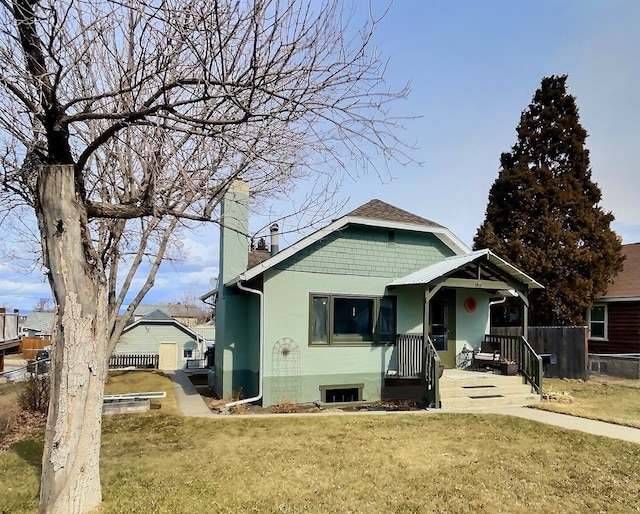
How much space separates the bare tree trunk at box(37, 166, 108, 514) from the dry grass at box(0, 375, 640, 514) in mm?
588

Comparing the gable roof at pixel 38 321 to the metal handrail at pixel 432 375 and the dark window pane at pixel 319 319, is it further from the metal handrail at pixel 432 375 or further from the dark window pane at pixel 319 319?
the metal handrail at pixel 432 375

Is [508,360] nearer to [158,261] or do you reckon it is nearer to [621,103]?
[621,103]

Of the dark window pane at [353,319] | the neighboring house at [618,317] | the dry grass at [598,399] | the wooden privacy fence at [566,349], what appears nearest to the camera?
the dry grass at [598,399]

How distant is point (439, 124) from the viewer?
263 inches

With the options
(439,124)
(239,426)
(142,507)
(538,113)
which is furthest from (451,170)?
(538,113)

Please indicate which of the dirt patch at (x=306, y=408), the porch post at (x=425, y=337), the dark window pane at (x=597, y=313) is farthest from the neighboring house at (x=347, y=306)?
the dark window pane at (x=597, y=313)

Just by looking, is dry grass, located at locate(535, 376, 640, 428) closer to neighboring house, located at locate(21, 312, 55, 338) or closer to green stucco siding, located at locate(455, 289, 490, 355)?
green stucco siding, located at locate(455, 289, 490, 355)

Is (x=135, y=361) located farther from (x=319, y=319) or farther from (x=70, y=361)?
(x=70, y=361)

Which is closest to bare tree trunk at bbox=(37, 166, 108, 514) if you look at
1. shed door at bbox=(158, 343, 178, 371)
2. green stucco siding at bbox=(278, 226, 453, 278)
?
green stucco siding at bbox=(278, 226, 453, 278)

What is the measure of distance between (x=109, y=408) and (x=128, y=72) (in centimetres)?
751

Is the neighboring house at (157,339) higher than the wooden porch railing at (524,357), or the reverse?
the wooden porch railing at (524,357)

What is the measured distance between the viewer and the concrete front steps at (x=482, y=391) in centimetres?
1005

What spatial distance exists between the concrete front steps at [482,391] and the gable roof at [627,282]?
9490mm

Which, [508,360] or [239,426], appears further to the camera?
[508,360]
